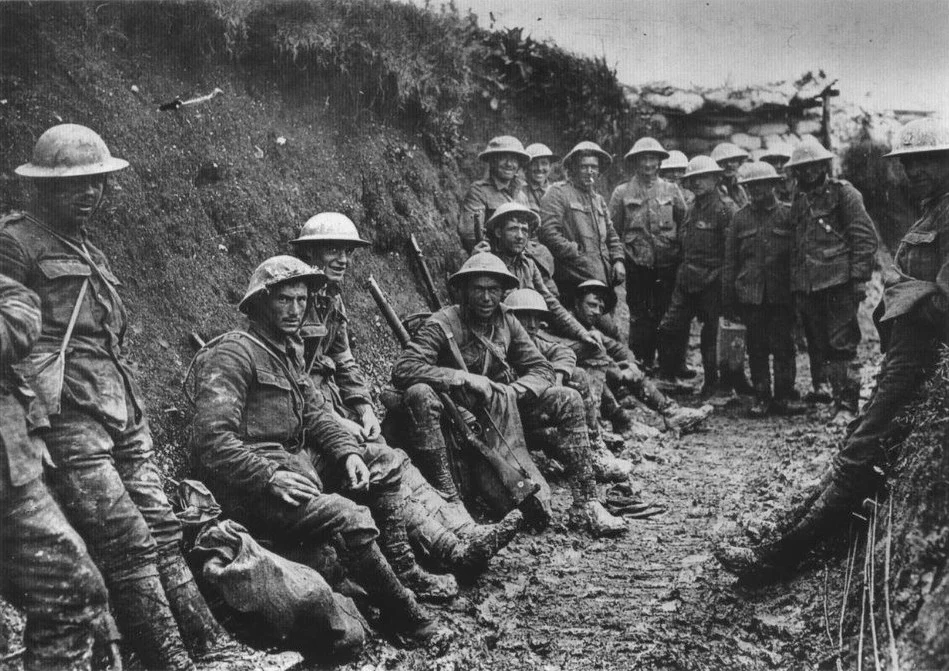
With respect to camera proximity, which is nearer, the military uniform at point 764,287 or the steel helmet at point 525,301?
the steel helmet at point 525,301

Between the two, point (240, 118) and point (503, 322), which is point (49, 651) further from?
point (240, 118)

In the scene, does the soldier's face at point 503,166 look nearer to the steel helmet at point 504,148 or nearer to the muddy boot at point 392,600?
the steel helmet at point 504,148

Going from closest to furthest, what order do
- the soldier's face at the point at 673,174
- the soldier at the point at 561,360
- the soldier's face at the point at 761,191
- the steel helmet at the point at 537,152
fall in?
the soldier at the point at 561,360, the soldier's face at the point at 761,191, the steel helmet at the point at 537,152, the soldier's face at the point at 673,174

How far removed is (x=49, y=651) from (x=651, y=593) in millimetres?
3160

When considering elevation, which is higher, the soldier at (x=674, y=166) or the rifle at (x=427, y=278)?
the soldier at (x=674, y=166)

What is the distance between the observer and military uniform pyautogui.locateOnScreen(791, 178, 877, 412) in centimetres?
838

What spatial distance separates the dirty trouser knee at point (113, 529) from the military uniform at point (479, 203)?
5.29 m

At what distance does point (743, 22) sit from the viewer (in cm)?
1297

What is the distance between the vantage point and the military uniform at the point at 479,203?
8.53m

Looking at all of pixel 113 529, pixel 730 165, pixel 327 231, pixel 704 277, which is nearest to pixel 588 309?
pixel 704 277

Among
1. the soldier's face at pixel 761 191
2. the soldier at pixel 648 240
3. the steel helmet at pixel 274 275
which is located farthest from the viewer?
the soldier at pixel 648 240

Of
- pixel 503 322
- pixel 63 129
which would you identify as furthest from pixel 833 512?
pixel 63 129

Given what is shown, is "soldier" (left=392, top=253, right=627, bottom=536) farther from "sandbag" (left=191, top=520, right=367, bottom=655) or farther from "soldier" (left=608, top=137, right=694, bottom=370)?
"soldier" (left=608, top=137, right=694, bottom=370)

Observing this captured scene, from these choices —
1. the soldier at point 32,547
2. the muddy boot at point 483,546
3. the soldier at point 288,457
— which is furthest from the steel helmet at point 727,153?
the soldier at point 32,547
